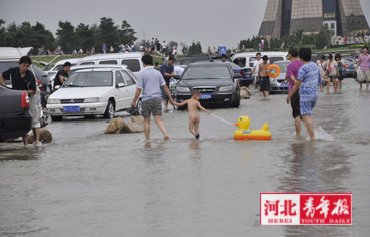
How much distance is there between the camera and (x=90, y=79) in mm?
26031

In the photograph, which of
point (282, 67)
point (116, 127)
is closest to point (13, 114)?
point (116, 127)

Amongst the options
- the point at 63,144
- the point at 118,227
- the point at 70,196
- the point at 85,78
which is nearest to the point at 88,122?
the point at 85,78

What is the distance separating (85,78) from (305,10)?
399ft

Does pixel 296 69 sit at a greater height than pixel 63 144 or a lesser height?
greater

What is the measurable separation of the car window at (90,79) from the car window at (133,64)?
701 centimetres

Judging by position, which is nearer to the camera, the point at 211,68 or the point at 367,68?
the point at 211,68

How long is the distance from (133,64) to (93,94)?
886 centimetres

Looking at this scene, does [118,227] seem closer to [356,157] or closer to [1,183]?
[1,183]

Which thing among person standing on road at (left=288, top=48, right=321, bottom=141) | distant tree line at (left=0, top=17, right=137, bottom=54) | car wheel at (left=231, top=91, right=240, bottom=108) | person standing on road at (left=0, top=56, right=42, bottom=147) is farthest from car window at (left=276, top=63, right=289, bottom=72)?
distant tree line at (left=0, top=17, right=137, bottom=54)

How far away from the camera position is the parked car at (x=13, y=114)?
16219mm

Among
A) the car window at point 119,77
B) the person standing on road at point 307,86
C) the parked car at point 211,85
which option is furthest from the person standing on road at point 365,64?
the person standing on road at point 307,86

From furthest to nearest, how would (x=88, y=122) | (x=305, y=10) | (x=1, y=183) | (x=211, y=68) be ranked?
(x=305, y=10) → (x=211, y=68) → (x=88, y=122) → (x=1, y=183)

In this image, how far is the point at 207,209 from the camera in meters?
9.88

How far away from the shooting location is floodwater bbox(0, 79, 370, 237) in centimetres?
915
